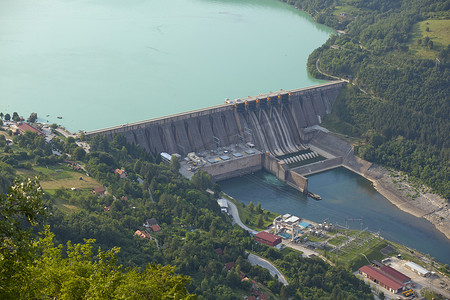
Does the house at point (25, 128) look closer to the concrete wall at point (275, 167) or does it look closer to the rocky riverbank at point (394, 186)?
the concrete wall at point (275, 167)

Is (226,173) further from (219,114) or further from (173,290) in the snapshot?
(173,290)

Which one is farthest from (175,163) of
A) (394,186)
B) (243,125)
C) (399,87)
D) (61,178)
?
(399,87)

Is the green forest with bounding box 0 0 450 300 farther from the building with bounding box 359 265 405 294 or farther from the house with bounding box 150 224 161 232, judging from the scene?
the building with bounding box 359 265 405 294

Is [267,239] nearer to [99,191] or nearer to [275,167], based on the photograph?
[99,191]

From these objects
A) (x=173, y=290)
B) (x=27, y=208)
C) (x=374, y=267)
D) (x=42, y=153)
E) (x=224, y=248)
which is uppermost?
(x=27, y=208)

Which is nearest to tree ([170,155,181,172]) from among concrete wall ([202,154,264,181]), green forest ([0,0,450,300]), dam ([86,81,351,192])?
green forest ([0,0,450,300])

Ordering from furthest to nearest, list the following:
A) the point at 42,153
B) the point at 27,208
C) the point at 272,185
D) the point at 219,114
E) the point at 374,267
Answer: the point at 219,114 → the point at 272,185 → the point at 42,153 → the point at 374,267 → the point at 27,208

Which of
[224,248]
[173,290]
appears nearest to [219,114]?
[224,248]
